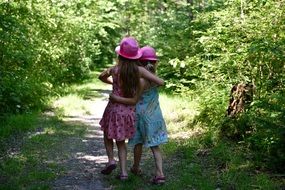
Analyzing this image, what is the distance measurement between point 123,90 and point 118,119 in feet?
1.29

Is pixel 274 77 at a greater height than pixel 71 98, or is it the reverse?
pixel 274 77

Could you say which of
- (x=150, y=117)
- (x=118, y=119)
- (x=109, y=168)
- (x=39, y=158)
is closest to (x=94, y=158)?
(x=39, y=158)

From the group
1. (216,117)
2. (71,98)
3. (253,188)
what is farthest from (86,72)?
(253,188)

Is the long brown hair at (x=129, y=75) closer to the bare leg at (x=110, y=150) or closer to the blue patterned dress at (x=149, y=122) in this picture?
the blue patterned dress at (x=149, y=122)

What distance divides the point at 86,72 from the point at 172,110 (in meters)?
11.5

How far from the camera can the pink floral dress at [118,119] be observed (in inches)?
228

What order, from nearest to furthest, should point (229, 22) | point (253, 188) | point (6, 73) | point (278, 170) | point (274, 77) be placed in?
point (253, 188)
point (278, 170)
point (274, 77)
point (229, 22)
point (6, 73)

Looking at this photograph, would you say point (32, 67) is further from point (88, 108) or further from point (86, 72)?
point (86, 72)

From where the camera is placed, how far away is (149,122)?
19.2 feet

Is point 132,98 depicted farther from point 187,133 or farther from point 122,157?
point 187,133

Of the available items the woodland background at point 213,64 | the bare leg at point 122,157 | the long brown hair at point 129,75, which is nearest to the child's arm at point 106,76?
the long brown hair at point 129,75

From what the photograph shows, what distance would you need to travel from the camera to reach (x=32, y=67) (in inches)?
486

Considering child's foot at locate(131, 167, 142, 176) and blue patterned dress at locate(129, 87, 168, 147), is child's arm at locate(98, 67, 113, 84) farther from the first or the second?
child's foot at locate(131, 167, 142, 176)

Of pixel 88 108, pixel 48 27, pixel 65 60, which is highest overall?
pixel 48 27
